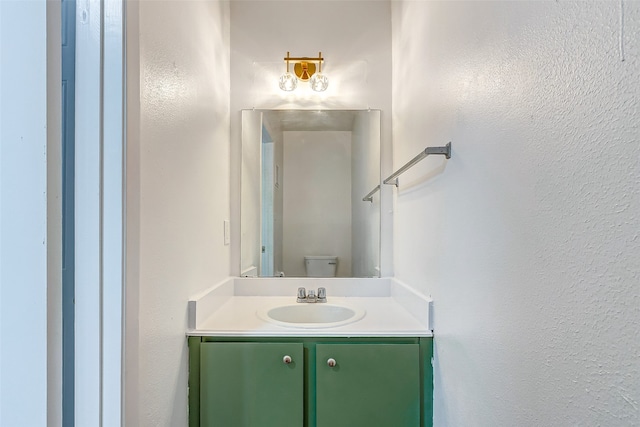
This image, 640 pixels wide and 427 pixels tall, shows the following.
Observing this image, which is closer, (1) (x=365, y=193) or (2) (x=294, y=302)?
(2) (x=294, y=302)

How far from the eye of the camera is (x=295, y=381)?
47.1 inches

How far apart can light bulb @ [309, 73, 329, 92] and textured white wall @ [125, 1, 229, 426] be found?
529mm

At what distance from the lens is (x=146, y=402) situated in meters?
0.86

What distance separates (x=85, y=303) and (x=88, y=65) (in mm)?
550

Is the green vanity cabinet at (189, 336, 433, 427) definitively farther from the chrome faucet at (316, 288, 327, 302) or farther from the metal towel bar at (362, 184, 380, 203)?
the metal towel bar at (362, 184, 380, 203)

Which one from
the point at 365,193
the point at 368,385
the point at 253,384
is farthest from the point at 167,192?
the point at 365,193

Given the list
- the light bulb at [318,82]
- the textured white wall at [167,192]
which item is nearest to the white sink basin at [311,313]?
the textured white wall at [167,192]

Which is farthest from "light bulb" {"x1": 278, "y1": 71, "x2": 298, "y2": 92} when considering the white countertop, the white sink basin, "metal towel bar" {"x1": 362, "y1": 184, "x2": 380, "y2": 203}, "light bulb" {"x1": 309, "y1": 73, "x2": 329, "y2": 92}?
the white sink basin

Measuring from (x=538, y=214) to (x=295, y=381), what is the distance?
1.01m

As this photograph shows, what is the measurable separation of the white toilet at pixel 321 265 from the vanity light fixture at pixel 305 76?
0.93 meters

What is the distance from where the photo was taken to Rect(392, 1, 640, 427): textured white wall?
0.43m

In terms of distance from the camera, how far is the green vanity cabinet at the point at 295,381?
1.19 meters

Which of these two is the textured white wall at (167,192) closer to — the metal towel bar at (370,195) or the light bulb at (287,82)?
the light bulb at (287,82)

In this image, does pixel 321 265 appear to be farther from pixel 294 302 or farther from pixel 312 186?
pixel 312 186
